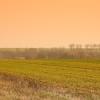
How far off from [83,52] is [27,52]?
88.1 feet

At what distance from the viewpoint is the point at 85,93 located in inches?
789

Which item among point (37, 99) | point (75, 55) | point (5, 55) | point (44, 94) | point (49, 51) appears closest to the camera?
point (37, 99)

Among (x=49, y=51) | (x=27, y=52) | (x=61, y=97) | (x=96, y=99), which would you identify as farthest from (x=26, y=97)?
(x=27, y=52)

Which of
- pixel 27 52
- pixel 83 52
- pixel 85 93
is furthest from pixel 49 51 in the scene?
pixel 85 93

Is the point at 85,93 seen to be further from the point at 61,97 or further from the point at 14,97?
the point at 14,97

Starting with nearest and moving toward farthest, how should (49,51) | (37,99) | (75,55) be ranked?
(37,99)
(75,55)
(49,51)

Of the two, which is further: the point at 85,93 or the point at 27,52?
the point at 27,52

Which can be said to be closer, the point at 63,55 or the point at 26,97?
the point at 26,97

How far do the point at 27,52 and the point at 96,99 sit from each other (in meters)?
90.6

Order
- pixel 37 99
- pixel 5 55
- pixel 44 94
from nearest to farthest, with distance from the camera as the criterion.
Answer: pixel 37 99, pixel 44 94, pixel 5 55

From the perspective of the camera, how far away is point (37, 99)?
55.9 ft

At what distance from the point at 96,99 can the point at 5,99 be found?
4.63 m

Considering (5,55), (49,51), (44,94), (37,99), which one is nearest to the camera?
(37,99)

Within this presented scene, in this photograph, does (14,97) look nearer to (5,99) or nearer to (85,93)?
(5,99)
